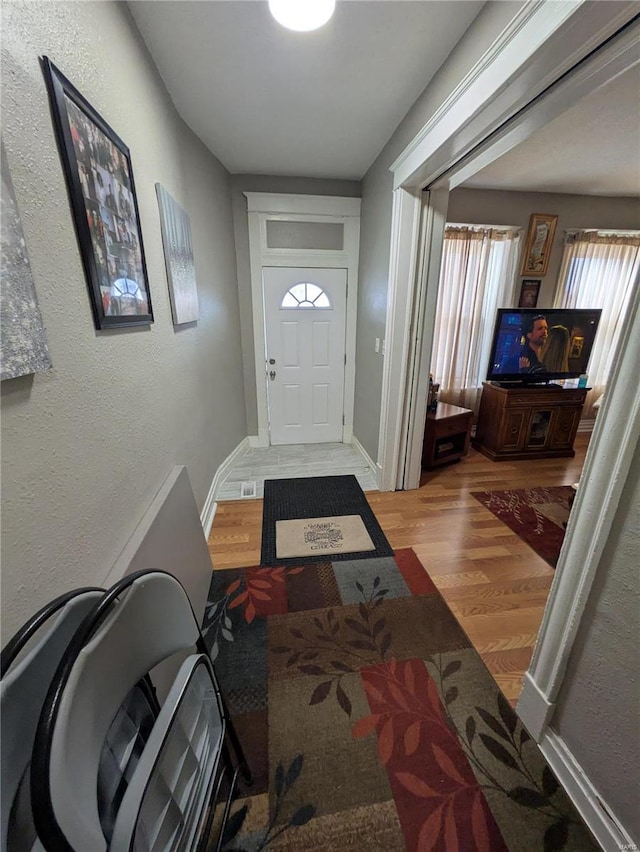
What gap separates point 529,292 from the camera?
135 inches

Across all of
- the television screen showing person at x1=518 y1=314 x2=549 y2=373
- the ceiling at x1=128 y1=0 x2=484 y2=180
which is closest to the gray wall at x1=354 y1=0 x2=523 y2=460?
the ceiling at x1=128 y1=0 x2=484 y2=180

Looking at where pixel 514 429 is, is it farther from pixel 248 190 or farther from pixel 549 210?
pixel 248 190

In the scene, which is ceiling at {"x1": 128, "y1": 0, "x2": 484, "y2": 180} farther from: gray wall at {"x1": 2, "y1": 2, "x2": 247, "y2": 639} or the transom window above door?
the transom window above door

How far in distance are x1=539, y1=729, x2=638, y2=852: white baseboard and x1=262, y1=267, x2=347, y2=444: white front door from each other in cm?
285

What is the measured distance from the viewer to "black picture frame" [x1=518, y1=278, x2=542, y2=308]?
134 inches

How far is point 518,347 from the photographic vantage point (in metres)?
3.17

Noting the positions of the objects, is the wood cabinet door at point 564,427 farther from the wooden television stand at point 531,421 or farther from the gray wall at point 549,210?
the gray wall at point 549,210

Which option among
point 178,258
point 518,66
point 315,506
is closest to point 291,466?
point 315,506

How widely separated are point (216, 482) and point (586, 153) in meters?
3.74

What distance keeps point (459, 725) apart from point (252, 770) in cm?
74

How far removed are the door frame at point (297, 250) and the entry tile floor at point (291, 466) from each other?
0.71 metres

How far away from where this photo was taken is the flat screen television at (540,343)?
3.09 meters

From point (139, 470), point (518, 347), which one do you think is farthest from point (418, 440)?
point (139, 470)

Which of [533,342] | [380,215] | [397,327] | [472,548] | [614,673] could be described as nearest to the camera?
[614,673]
